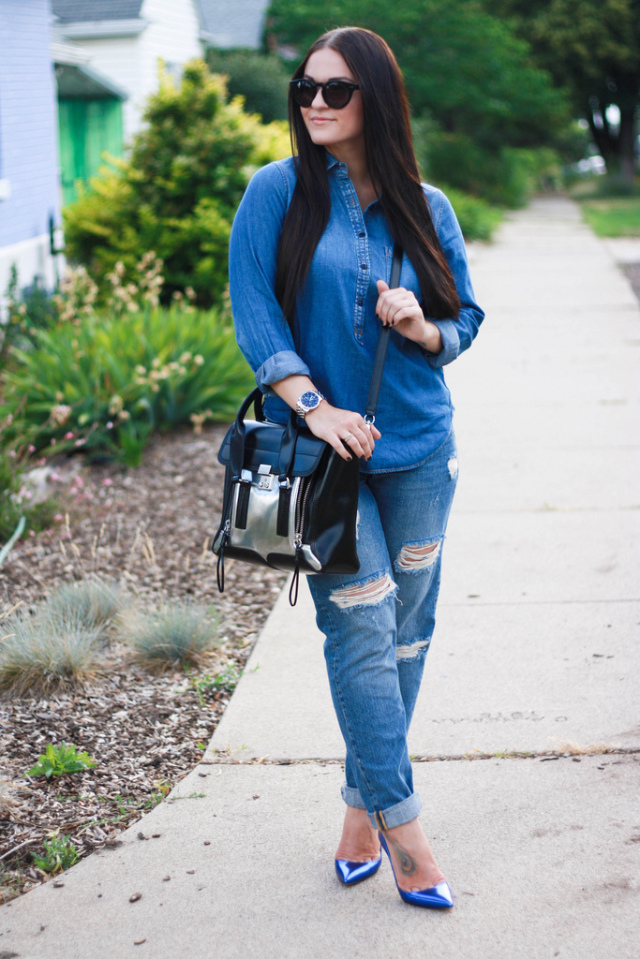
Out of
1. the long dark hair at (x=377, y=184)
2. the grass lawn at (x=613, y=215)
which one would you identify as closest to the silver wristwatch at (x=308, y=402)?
the long dark hair at (x=377, y=184)

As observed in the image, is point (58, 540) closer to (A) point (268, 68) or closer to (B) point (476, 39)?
(A) point (268, 68)

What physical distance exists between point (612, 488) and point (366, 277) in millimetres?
3542

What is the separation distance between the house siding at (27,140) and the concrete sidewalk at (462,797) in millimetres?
6171

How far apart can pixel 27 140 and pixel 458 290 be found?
8710 mm

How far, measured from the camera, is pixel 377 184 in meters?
2.32

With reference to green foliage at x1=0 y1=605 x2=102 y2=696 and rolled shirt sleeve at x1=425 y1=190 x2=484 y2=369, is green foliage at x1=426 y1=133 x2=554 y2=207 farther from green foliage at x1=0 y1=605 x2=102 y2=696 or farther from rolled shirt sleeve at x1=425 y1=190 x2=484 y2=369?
rolled shirt sleeve at x1=425 y1=190 x2=484 y2=369

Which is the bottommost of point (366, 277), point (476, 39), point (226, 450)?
point (226, 450)

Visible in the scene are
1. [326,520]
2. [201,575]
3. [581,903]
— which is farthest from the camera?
[201,575]

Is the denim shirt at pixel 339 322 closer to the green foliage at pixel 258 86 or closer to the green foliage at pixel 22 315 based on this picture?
the green foliage at pixel 22 315

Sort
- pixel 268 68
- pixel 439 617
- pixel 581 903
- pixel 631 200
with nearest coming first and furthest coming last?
pixel 581 903 → pixel 439 617 → pixel 268 68 → pixel 631 200

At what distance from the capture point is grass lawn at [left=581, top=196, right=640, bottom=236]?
1878 cm

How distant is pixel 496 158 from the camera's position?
27.7 m

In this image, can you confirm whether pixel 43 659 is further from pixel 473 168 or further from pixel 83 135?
pixel 473 168

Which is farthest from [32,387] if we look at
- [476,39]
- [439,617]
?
[476,39]
